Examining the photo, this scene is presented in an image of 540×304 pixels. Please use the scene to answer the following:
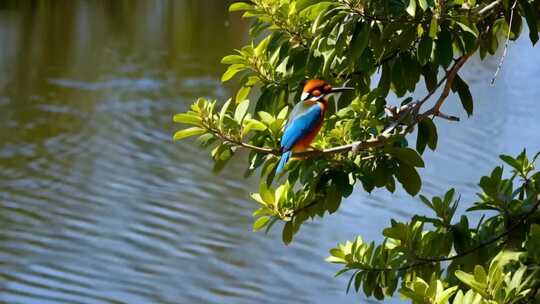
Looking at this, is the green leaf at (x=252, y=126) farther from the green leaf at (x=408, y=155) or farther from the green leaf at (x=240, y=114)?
the green leaf at (x=408, y=155)

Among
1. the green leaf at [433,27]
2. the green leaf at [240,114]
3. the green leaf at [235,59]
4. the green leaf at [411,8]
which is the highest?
the green leaf at [411,8]

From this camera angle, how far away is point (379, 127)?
2273 mm

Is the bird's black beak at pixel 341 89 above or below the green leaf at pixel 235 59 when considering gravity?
below

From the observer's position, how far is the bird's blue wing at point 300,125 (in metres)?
2.08

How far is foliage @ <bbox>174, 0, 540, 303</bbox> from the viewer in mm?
2045

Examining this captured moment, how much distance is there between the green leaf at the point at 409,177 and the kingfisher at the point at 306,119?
0.21 metres

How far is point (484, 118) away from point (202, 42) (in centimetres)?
620

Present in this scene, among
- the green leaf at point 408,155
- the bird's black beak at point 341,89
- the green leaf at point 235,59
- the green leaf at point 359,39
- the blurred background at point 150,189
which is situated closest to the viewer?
the green leaf at point 359,39

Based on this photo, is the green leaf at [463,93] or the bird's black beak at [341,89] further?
the green leaf at [463,93]

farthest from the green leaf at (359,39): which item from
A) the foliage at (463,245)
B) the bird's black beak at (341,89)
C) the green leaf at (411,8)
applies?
the foliage at (463,245)

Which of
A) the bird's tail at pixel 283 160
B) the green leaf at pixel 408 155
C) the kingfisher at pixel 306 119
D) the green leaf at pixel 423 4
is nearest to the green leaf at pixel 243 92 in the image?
the kingfisher at pixel 306 119

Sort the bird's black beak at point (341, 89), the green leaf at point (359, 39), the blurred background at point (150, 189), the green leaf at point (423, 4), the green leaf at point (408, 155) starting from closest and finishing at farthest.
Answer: the green leaf at point (423, 4) < the green leaf at point (359, 39) < the green leaf at point (408, 155) < the bird's black beak at point (341, 89) < the blurred background at point (150, 189)

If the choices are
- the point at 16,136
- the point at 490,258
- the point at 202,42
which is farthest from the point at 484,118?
the point at 490,258

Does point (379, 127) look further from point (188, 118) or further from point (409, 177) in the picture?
point (188, 118)
